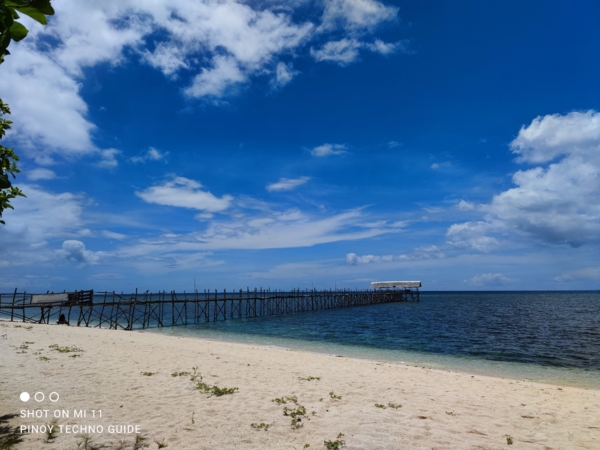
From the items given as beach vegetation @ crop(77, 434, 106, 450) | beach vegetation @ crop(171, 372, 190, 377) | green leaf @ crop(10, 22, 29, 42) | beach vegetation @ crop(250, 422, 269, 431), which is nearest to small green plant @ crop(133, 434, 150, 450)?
beach vegetation @ crop(77, 434, 106, 450)

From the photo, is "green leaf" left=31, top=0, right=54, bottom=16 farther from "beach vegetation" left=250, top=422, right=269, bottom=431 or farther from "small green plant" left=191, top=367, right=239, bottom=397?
"small green plant" left=191, top=367, right=239, bottom=397

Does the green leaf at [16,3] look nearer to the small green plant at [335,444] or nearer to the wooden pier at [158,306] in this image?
the small green plant at [335,444]

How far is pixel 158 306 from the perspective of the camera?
41.7m

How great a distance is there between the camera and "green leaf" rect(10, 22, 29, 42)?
161 cm

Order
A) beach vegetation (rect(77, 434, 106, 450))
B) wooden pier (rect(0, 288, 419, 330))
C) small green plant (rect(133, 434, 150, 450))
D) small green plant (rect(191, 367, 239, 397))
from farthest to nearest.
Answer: wooden pier (rect(0, 288, 419, 330))
small green plant (rect(191, 367, 239, 397))
small green plant (rect(133, 434, 150, 450))
beach vegetation (rect(77, 434, 106, 450))

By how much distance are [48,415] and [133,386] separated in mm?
2370

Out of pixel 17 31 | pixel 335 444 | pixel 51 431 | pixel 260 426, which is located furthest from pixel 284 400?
pixel 17 31

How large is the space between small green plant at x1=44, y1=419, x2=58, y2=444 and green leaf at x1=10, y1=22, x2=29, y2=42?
20.5 ft

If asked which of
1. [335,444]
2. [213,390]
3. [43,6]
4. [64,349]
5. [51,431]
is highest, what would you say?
[43,6]

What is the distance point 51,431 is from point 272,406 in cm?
407

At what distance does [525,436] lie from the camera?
6883mm

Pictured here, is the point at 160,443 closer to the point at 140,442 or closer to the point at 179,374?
the point at 140,442

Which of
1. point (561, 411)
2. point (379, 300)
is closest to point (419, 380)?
point (561, 411)

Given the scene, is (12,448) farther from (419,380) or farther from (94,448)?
(419,380)
